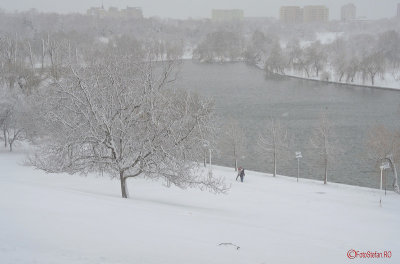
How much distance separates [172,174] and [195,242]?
12.5 feet

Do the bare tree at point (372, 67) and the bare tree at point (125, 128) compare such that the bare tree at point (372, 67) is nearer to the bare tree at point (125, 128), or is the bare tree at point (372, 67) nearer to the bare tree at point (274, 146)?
the bare tree at point (274, 146)

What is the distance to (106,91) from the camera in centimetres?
1107

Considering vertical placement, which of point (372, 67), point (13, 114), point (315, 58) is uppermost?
point (315, 58)

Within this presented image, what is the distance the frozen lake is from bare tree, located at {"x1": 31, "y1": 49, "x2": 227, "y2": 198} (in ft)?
8.09

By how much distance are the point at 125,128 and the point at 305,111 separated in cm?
2684

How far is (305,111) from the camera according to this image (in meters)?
35.6

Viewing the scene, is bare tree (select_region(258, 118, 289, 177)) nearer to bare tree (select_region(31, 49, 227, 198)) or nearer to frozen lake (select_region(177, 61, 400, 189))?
frozen lake (select_region(177, 61, 400, 189))

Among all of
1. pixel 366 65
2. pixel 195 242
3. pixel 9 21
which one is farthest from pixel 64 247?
pixel 9 21

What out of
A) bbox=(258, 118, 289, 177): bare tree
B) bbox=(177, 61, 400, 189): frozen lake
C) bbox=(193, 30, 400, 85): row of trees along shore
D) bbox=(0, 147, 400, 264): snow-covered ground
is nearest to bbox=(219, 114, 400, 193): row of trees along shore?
bbox=(258, 118, 289, 177): bare tree

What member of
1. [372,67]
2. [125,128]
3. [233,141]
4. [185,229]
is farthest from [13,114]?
[372,67]

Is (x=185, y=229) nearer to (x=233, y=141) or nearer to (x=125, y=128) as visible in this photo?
(x=125, y=128)

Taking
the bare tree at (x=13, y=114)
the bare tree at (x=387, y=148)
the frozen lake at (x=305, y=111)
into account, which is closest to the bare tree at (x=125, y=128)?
the frozen lake at (x=305, y=111)

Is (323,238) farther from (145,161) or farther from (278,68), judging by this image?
(278,68)

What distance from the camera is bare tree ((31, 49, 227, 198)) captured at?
10500 mm
